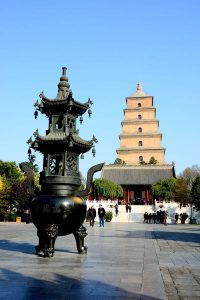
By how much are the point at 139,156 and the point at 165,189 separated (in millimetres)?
10628

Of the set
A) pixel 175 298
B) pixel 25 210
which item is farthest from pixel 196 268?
pixel 25 210

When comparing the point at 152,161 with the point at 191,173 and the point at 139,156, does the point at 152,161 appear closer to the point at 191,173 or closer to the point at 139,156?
the point at 139,156

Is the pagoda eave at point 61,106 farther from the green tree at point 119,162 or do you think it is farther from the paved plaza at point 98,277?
the green tree at point 119,162

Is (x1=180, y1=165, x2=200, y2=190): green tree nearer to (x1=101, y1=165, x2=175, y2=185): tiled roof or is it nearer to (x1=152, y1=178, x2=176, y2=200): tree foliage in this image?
(x1=101, y1=165, x2=175, y2=185): tiled roof

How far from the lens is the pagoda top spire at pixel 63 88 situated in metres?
12.2

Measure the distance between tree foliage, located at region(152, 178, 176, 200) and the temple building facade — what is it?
181 inches

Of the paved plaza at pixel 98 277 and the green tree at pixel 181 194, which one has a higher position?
the green tree at pixel 181 194

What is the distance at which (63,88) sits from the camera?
12523 millimetres

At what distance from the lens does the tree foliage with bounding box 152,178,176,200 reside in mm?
54987

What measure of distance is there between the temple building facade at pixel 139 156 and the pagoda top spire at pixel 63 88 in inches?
1977

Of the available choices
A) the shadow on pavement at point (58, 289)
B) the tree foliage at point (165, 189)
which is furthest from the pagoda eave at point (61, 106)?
the tree foliage at point (165, 189)

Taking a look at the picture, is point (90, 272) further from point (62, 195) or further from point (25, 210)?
point (25, 210)

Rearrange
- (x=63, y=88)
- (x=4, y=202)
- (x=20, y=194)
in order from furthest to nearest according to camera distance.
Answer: (x=4, y=202), (x=20, y=194), (x=63, y=88)

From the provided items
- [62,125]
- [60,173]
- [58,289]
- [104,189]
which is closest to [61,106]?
[62,125]
